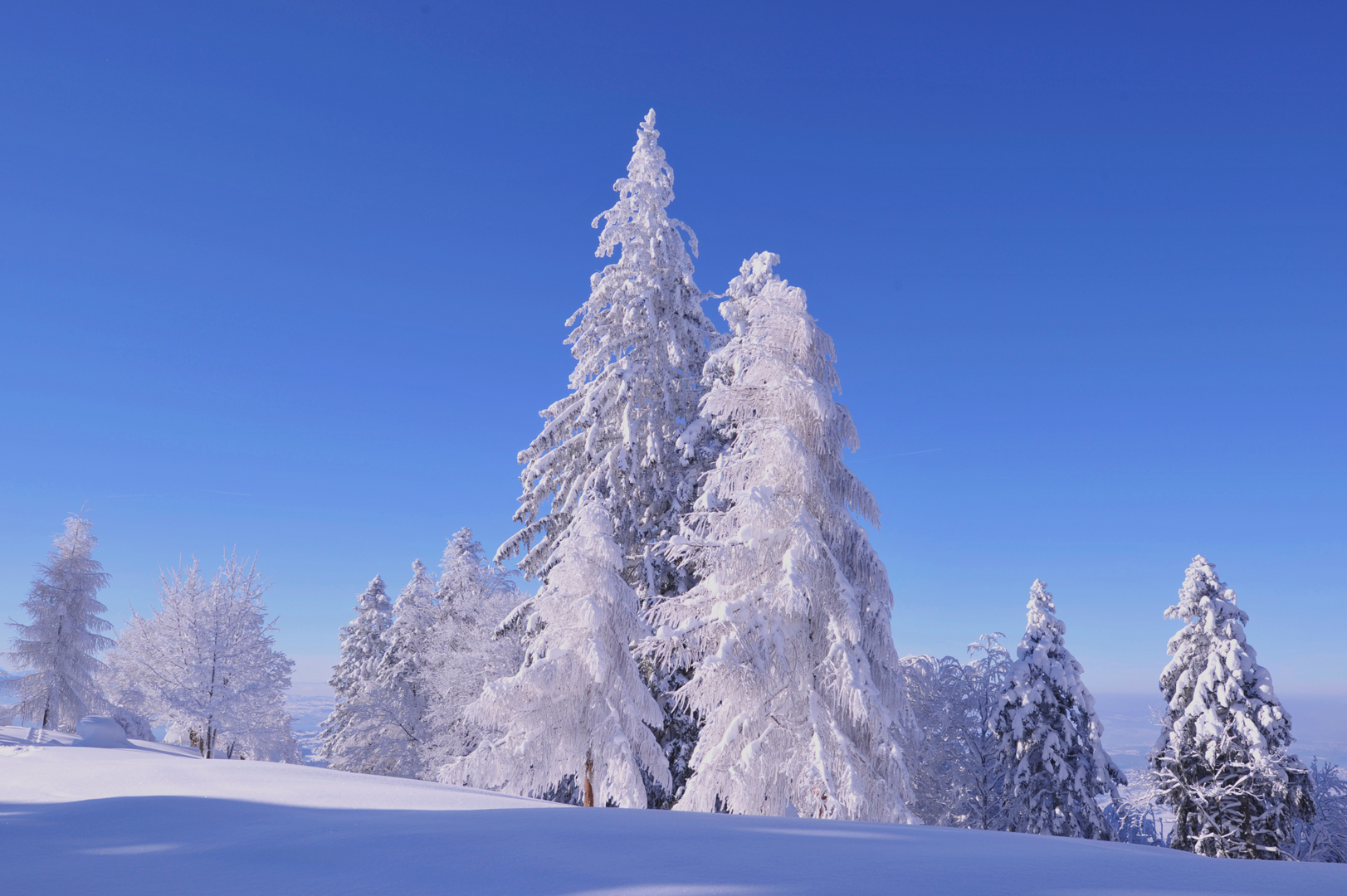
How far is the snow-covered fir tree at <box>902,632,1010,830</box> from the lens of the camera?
29.1 metres

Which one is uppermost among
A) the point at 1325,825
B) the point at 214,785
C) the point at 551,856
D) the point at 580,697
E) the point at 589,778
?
the point at 551,856

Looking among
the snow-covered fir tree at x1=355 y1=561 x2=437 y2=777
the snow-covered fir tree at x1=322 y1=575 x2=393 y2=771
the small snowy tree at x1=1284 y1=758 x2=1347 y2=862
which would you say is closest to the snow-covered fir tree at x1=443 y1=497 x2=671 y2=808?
the snow-covered fir tree at x1=355 y1=561 x2=437 y2=777

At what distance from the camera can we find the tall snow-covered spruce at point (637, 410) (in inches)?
711

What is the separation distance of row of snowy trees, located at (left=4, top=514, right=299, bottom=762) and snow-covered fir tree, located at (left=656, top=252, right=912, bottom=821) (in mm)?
22563

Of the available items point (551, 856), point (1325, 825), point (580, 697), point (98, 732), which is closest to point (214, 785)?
point (551, 856)

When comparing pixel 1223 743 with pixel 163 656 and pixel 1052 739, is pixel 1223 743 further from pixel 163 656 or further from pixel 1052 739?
pixel 163 656

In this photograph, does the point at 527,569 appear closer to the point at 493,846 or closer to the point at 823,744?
the point at 823,744

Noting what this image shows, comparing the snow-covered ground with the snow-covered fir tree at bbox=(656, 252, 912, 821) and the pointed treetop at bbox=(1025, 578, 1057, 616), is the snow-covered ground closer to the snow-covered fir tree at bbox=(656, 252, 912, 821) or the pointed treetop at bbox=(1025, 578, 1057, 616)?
the snow-covered fir tree at bbox=(656, 252, 912, 821)

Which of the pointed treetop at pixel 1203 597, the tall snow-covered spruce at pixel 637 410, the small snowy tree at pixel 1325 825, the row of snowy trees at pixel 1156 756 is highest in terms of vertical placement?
the tall snow-covered spruce at pixel 637 410

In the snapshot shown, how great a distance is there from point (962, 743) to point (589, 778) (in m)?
24.3

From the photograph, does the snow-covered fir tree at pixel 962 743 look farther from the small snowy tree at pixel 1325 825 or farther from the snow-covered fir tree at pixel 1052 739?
the small snowy tree at pixel 1325 825

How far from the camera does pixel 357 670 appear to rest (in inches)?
1529

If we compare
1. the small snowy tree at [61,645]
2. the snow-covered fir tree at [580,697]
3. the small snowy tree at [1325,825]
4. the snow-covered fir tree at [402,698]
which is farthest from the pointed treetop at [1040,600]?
the small snowy tree at [61,645]

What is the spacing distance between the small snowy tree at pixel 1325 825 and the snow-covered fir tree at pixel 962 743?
358 inches
